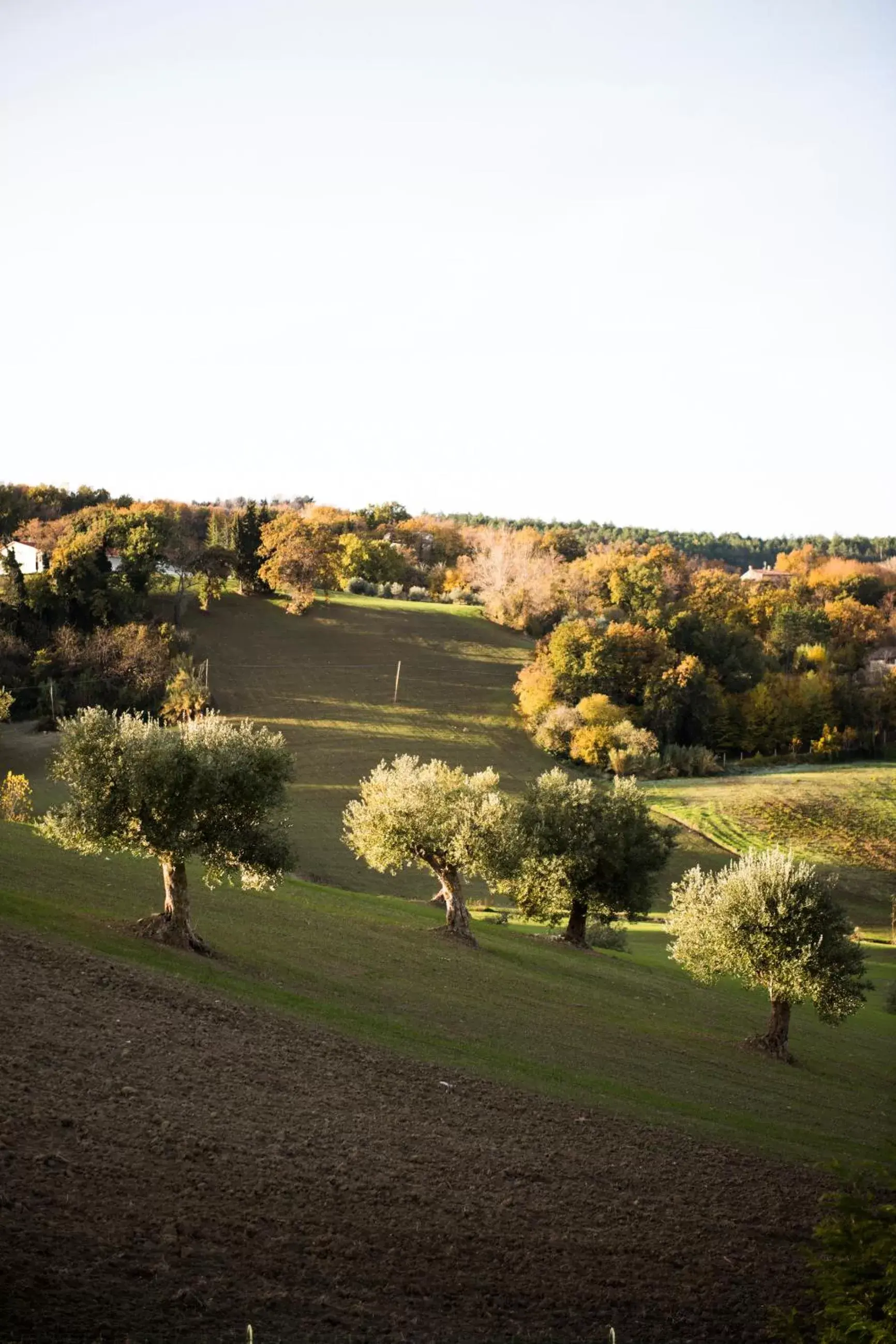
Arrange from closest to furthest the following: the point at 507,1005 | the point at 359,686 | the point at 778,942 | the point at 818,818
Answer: the point at 507,1005, the point at 778,942, the point at 818,818, the point at 359,686

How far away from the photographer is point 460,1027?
2869 centimetres

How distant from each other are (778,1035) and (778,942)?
288 cm

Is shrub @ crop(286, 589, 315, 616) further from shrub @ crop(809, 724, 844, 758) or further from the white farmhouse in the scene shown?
shrub @ crop(809, 724, 844, 758)

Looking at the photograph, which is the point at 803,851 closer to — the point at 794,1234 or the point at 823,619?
the point at 794,1234

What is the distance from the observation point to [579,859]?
45125mm

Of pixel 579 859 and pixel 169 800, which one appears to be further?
pixel 579 859

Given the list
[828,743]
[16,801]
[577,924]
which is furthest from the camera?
[828,743]

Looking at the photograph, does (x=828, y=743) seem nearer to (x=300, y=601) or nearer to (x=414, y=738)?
(x=414, y=738)

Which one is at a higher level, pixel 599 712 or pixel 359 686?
pixel 599 712

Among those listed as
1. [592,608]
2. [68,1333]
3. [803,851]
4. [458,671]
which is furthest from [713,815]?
[68,1333]

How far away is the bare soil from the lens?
13539 millimetres

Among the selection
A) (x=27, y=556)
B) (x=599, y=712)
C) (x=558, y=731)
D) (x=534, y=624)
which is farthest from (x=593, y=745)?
(x=27, y=556)

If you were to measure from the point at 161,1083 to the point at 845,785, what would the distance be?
74777 millimetres

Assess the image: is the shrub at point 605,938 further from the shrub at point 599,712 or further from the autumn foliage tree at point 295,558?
the autumn foliage tree at point 295,558
